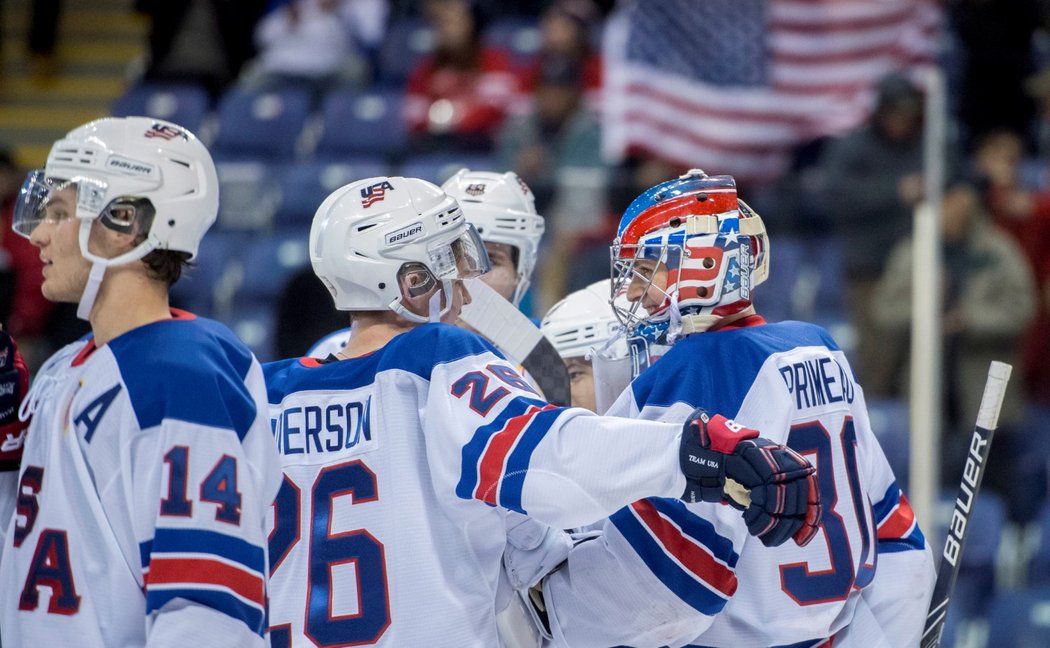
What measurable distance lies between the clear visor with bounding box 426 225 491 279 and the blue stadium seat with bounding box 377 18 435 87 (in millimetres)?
6154

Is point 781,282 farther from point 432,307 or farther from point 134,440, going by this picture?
point 134,440

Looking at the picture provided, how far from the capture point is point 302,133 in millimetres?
9141

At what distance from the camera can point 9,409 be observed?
9.80 feet

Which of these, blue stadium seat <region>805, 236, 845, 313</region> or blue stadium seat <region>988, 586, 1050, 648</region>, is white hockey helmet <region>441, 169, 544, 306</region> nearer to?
blue stadium seat <region>805, 236, 845, 313</region>

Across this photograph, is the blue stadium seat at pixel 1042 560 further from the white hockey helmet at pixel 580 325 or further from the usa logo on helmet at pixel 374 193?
the usa logo on helmet at pixel 374 193

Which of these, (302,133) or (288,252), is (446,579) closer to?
(288,252)

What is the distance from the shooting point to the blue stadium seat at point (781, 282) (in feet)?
22.0

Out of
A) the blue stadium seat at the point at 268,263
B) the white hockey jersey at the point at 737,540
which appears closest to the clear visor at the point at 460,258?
the white hockey jersey at the point at 737,540

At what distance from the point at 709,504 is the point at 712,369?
27cm

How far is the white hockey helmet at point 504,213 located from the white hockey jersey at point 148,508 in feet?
5.41

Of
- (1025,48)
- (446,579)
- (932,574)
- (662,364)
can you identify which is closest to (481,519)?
(446,579)

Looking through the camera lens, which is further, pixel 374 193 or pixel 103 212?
pixel 374 193

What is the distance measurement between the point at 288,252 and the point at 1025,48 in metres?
3.95

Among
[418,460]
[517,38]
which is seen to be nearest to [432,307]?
[418,460]
